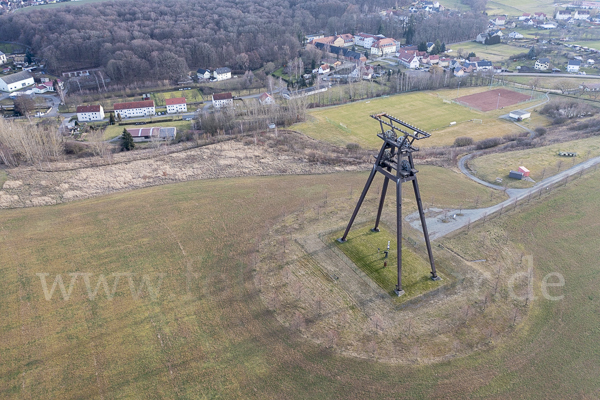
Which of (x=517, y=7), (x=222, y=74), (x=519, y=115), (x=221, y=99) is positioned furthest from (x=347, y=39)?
(x=517, y=7)

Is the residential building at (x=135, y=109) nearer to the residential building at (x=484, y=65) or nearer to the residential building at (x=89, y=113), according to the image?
the residential building at (x=89, y=113)

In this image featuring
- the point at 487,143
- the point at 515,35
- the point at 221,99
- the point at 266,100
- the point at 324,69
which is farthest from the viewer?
the point at 515,35

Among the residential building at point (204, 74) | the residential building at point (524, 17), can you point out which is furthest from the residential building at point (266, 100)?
the residential building at point (524, 17)

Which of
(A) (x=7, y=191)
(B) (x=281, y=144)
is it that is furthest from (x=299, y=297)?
(A) (x=7, y=191)

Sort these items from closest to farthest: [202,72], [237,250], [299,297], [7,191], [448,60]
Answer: [299,297] → [237,250] → [7,191] → [202,72] → [448,60]

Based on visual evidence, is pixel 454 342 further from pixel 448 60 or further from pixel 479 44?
pixel 479 44

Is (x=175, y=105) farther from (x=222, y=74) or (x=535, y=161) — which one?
(x=535, y=161)
